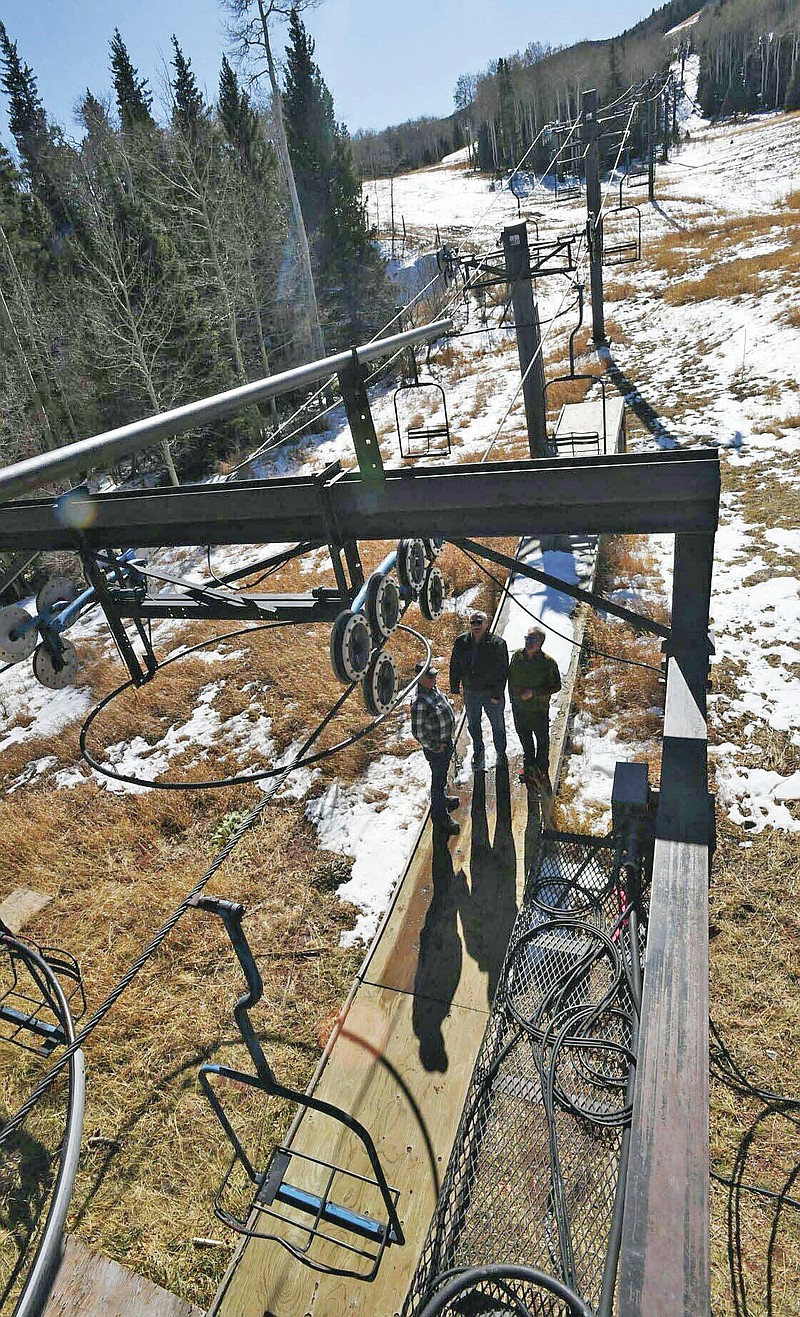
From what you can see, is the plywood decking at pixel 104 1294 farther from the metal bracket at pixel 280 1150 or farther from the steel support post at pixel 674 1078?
the steel support post at pixel 674 1078

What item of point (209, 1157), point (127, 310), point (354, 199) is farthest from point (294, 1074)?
point (354, 199)

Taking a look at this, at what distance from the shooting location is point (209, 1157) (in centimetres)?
550

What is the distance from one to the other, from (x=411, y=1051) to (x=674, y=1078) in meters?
4.22

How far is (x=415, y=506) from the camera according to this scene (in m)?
3.39

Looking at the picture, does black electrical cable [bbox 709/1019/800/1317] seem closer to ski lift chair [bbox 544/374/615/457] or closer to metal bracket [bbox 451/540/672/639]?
metal bracket [bbox 451/540/672/639]

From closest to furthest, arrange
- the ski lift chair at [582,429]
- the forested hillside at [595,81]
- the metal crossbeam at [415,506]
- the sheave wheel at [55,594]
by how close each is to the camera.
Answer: the metal crossbeam at [415,506] < the sheave wheel at [55,594] < the ski lift chair at [582,429] < the forested hillside at [595,81]

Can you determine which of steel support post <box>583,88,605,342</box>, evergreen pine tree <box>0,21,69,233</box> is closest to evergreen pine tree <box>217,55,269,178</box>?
evergreen pine tree <box>0,21,69,233</box>

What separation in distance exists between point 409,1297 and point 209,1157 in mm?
2508

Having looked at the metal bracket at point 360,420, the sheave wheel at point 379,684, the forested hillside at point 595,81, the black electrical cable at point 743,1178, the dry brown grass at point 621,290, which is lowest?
the black electrical cable at point 743,1178

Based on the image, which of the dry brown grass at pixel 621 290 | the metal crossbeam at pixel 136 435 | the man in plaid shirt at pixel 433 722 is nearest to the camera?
the metal crossbeam at pixel 136 435

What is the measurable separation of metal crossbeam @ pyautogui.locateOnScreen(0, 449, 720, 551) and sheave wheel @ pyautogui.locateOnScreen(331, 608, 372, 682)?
1.44 ft

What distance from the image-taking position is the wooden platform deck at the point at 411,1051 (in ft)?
→ 13.7

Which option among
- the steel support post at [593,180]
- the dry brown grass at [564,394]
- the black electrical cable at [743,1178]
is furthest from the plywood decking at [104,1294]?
the steel support post at [593,180]

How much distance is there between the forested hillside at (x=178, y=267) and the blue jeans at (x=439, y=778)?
18271 mm
